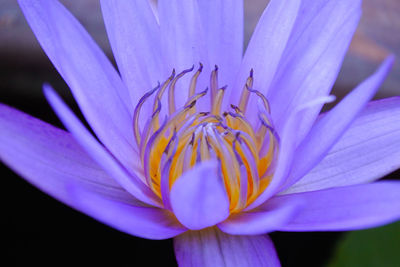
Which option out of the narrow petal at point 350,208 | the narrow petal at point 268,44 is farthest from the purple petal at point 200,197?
the narrow petal at point 268,44

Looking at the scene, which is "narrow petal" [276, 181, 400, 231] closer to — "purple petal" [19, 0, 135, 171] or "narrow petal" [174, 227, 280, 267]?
"narrow petal" [174, 227, 280, 267]

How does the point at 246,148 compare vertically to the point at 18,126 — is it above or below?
below

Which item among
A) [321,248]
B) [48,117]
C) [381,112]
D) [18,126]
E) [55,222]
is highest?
[18,126]

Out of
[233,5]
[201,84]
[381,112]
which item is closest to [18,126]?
[201,84]

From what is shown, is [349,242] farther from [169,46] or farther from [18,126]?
[18,126]

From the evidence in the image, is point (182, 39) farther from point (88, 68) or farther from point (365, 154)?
point (365, 154)

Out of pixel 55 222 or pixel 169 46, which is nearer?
pixel 169 46
